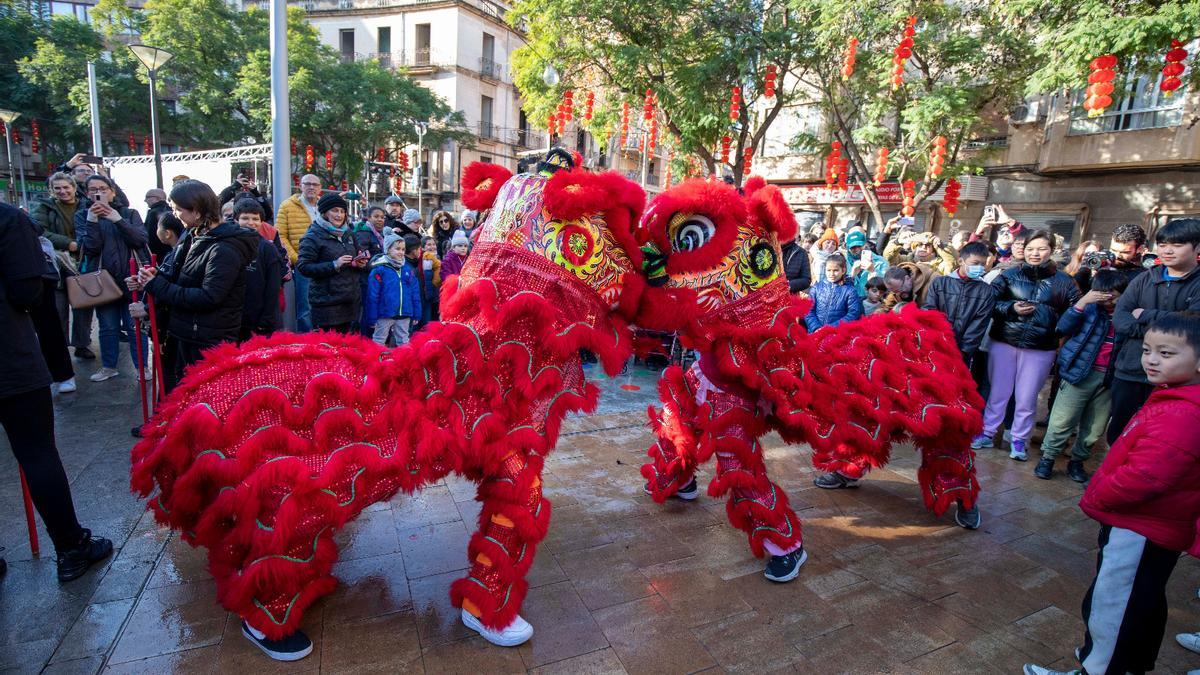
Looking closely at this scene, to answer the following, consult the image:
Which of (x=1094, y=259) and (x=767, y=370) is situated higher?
(x=1094, y=259)

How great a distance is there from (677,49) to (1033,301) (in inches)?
349

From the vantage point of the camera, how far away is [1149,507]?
2029 millimetres

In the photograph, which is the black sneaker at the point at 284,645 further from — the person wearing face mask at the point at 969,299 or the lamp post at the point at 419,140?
the lamp post at the point at 419,140

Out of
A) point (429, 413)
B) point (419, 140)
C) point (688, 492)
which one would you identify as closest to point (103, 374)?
point (429, 413)

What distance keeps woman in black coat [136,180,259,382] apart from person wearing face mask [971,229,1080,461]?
512cm

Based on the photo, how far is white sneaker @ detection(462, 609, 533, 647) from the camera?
2.27 meters

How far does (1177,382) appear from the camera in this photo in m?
2.12

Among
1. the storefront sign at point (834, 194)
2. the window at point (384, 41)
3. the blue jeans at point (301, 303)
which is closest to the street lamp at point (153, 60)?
the blue jeans at point (301, 303)

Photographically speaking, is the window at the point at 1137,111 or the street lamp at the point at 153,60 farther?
the window at the point at 1137,111

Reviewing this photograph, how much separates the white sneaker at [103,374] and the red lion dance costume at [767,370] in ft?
16.7

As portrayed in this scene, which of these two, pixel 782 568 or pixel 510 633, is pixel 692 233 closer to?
pixel 782 568

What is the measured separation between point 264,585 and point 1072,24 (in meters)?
11.0

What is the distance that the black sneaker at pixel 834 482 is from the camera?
3.97 metres

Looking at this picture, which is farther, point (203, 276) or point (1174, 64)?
point (1174, 64)
